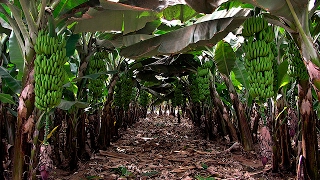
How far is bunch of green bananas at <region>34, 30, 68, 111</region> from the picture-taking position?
2047 millimetres

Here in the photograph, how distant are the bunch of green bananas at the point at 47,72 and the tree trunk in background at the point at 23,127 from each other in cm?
15

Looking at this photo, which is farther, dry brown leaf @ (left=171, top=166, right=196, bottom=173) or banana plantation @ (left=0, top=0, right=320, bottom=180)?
dry brown leaf @ (left=171, top=166, right=196, bottom=173)

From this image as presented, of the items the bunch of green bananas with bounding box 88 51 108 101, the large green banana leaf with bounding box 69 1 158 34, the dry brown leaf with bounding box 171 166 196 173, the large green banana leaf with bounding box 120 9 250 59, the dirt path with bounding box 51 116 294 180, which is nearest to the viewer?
the large green banana leaf with bounding box 120 9 250 59

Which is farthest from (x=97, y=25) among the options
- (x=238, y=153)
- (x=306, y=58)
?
(x=238, y=153)

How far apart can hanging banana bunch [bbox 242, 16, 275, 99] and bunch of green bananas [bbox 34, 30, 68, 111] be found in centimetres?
164

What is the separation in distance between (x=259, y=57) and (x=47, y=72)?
1.78m

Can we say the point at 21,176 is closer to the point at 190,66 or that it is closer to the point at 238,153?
the point at 238,153

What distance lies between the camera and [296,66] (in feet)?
7.95

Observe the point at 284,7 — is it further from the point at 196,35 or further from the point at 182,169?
the point at 182,169

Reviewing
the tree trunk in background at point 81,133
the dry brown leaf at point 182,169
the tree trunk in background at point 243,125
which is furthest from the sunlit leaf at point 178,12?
the dry brown leaf at point 182,169

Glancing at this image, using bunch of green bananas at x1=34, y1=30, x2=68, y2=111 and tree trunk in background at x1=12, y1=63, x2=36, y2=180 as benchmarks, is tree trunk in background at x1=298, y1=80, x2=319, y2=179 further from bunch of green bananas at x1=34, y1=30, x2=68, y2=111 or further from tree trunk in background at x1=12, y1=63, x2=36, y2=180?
tree trunk in background at x1=12, y1=63, x2=36, y2=180

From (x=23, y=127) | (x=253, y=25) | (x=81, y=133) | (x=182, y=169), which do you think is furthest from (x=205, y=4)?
(x=81, y=133)

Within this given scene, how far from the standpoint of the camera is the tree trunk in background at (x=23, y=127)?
7.00 ft

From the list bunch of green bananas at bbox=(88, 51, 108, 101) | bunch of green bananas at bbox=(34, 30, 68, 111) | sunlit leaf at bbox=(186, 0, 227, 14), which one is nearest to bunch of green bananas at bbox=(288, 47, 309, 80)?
sunlit leaf at bbox=(186, 0, 227, 14)
